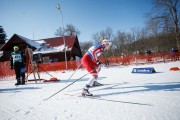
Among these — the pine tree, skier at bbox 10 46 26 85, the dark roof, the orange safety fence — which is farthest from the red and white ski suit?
the pine tree

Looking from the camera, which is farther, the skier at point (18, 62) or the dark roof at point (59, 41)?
the dark roof at point (59, 41)

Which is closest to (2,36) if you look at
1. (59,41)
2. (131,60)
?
(59,41)

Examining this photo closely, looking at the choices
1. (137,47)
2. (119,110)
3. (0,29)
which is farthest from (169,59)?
(0,29)

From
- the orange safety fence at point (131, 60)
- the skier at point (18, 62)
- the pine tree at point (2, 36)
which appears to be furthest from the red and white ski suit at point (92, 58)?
the pine tree at point (2, 36)

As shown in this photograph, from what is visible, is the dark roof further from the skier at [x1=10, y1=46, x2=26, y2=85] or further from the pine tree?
the pine tree

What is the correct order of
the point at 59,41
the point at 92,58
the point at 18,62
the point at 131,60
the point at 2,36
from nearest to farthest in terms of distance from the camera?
the point at 92,58 < the point at 18,62 < the point at 131,60 < the point at 59,41 < the point at 2,36

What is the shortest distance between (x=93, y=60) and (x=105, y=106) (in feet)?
6.01

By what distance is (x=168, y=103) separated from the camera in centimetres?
296

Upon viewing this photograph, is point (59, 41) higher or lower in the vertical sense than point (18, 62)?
higher

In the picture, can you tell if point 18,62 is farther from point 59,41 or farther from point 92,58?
point 59,41

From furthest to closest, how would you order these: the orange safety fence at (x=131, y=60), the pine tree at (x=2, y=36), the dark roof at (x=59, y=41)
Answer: the pine tree at (x=2, y=36)
the dark roof at (x=59, y=41)
the orange safety fence at (x=131, y=60)

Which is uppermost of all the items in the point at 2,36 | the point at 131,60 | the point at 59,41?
the point at 2,36

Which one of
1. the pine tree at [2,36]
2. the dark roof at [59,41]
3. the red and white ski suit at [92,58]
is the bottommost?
the red and white ski suit at [92,58]

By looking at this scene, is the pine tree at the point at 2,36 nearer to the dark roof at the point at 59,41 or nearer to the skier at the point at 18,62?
the dark roof at the point at 59,41
